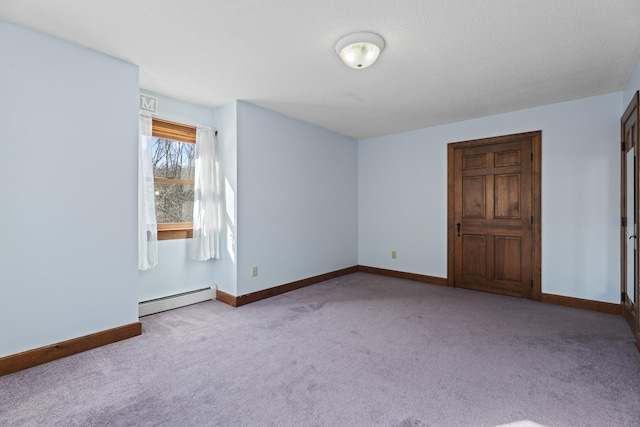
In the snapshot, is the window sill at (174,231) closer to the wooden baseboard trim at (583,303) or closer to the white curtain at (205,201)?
the white curtain at (205,201)

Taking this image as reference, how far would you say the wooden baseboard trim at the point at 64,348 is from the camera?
2250mm

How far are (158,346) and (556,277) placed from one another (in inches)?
176

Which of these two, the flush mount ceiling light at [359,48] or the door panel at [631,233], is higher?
the flush mount ceiling light at [359,48]

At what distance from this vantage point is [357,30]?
2277mm

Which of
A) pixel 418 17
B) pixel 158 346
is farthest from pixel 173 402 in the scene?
pixel 418 17

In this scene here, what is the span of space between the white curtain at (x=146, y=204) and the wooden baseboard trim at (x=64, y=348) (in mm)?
692

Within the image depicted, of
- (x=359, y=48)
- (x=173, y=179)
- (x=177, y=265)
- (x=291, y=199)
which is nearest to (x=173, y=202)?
(x=173, y=179)

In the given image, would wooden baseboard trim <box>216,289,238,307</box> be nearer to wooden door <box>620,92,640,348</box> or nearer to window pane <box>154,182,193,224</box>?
window pane <box>154,182,193,224</box>

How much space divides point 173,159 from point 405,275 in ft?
12.7

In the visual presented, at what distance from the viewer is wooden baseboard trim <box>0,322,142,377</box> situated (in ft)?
7.38

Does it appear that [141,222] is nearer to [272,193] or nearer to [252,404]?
[272,193]

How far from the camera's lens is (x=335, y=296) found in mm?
4211

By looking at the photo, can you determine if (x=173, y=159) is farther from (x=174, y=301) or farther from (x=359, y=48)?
(x=359, y=48)

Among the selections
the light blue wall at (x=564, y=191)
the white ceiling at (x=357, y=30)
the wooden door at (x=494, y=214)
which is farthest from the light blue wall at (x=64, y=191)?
the wooden door at (x=494, y=214)
